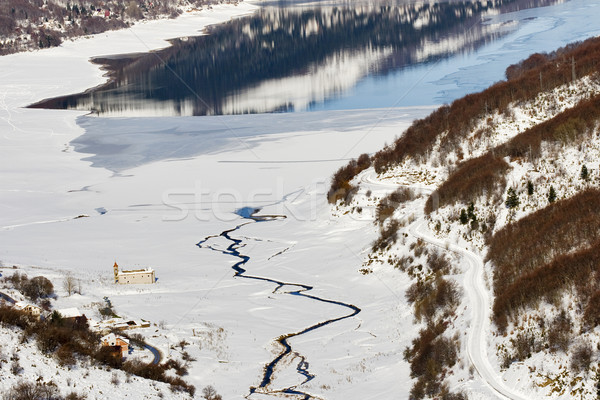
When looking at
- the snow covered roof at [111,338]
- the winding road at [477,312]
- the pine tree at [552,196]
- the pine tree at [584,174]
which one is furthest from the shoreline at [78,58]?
the pine tree at [584,174]

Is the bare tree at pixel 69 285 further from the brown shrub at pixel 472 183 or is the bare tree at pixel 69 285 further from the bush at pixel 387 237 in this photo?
the brown shrub at pixel 472 183

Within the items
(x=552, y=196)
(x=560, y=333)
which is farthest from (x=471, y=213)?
(x=560, y=333)

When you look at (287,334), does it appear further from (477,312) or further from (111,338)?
(477,312)

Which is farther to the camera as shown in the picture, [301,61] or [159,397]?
[301,61]

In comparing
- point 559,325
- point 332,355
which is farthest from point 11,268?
point 559,325

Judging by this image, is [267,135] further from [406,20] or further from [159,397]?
[406,20]

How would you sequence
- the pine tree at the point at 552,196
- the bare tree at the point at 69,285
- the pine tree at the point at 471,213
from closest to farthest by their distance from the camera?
the pine tree at the point at 552,196 → the bare tree at the point at 69,285 → the pine tree at the point at 471,213
